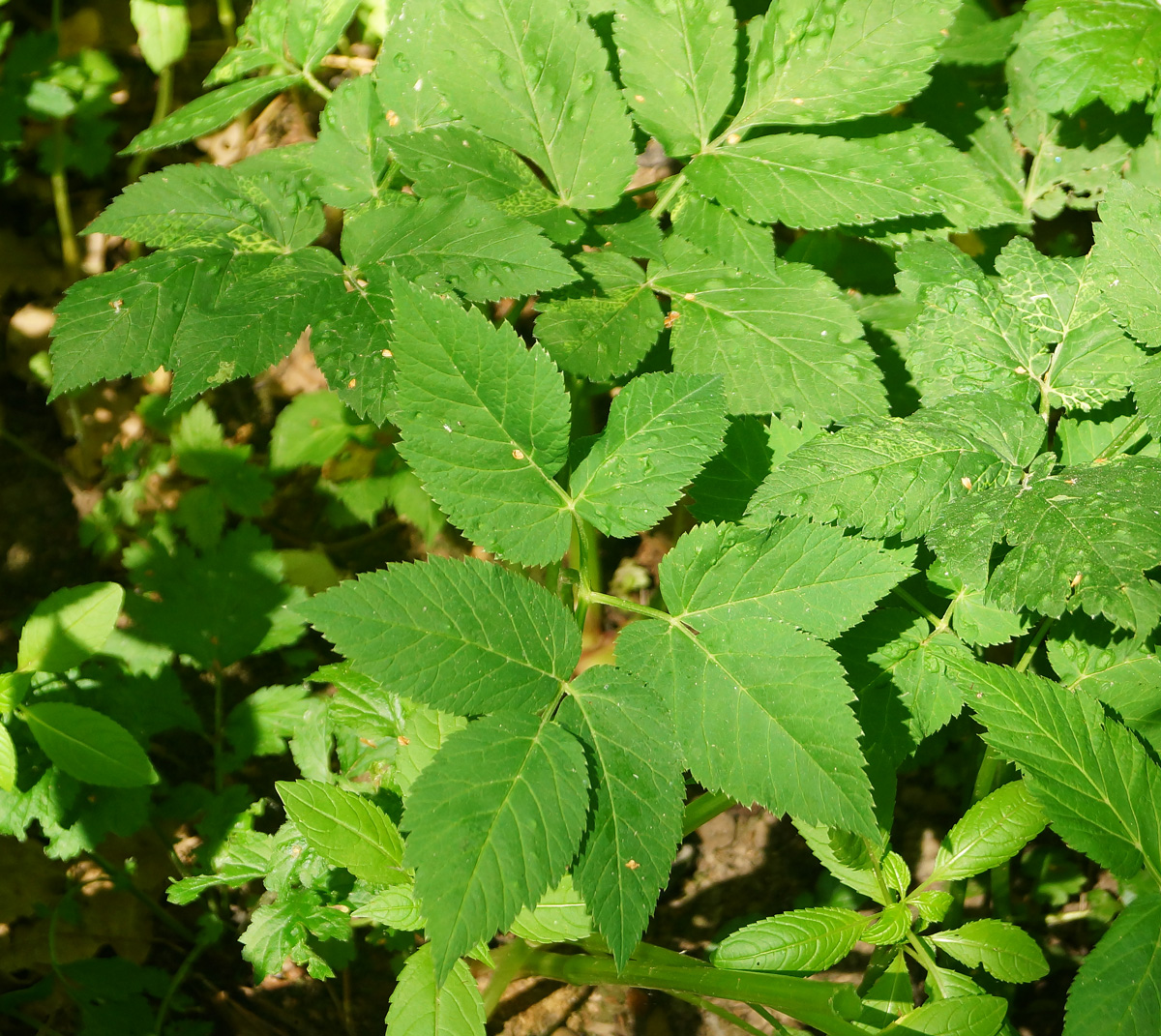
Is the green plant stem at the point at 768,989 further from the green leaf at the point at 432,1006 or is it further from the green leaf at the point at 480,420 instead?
the green leaf at the point at 480,420

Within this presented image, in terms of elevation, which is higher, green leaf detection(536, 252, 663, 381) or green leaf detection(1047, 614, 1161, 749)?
green leaf detection(536, 252, 663, 381)

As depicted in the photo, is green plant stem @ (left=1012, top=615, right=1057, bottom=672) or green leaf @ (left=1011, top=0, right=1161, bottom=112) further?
green leaf @ (left=1011, top=0, right=1161, bottom=112)

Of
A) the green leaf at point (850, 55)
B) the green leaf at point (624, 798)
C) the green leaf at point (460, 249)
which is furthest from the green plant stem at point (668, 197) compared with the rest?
the green leaf at point (624, 798)

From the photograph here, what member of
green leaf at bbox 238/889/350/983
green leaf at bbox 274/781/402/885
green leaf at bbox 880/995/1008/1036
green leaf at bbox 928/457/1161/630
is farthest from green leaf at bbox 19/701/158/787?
green leaf at bbox 928/457/1161/630

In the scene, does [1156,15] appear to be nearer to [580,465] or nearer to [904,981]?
[580,465]

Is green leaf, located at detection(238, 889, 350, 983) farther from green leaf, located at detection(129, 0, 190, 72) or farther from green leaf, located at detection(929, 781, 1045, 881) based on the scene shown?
green leaf, located at detection(129, 0, 190, 72)

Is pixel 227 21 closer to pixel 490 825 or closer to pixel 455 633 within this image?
pixel 455 633

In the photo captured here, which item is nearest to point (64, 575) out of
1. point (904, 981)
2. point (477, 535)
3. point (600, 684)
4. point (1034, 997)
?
point (477, 535)
